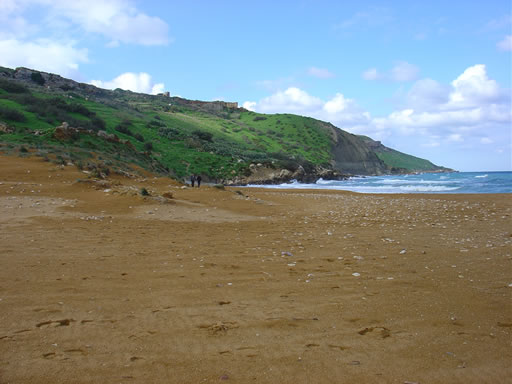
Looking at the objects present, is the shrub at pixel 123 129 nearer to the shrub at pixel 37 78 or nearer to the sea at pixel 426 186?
the sea at pixel 426 186

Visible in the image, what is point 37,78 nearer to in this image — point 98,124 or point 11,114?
point 98,124

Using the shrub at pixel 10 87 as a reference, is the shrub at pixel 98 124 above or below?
below

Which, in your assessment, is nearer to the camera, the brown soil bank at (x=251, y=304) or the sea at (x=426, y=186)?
the brown soil bank at (x=251, y=304)

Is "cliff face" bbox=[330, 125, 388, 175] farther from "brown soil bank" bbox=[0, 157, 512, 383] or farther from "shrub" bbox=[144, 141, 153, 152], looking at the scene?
"brown soil bank" bbox=[0, 157, 512, 383]

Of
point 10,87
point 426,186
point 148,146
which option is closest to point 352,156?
point 426,186

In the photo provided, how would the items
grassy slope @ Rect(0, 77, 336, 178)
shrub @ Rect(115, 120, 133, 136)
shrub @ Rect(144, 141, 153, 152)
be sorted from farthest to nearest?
shrub @ Rect(115, 120, 133, 136) → shrub @ Rect(144, 141, 153, 152) → grassy slope @ Rect(0, 77, 336, 178)

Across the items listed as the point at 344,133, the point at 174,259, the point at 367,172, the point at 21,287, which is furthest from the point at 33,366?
the point at 344,133

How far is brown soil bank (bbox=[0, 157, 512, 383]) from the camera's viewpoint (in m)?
3.03

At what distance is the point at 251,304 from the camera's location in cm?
450

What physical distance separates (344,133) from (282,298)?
12231 centimetres

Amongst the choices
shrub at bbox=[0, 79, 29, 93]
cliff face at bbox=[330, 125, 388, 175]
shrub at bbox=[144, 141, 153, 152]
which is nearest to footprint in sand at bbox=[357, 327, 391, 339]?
shrub at bbox=[144, 141, 153, 152]

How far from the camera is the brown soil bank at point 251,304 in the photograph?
3029 mm

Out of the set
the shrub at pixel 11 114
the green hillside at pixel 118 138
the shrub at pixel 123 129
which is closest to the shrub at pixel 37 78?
the green hillside at pixel 118 138

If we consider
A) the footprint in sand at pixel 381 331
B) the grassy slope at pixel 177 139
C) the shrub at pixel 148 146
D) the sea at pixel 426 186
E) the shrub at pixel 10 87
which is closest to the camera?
the footprint in sand at pixel 381 331
